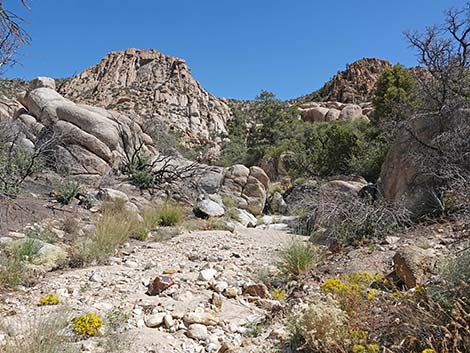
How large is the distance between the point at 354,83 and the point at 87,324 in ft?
146

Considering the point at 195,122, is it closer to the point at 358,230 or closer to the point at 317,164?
the point at 317,164

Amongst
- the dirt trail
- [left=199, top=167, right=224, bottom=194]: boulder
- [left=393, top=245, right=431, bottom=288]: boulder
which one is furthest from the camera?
[left=199, top=167, right=224, bottom=194]: boulder

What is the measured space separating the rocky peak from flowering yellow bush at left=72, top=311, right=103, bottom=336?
39.9 metres

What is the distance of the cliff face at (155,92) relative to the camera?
34.3 meters

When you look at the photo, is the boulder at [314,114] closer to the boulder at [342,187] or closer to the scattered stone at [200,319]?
the boulder at [342,187]

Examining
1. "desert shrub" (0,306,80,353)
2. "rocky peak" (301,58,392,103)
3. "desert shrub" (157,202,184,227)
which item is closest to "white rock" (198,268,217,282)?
"desert shrub" (0,306,80,353)

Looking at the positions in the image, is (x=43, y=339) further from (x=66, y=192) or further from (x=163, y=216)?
(x=66, y=192)

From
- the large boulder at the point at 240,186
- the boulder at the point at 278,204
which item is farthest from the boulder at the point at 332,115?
the large boulder at the point at 240,186

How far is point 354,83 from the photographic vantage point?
140 ft

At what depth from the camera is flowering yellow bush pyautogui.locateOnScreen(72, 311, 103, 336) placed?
112 inches

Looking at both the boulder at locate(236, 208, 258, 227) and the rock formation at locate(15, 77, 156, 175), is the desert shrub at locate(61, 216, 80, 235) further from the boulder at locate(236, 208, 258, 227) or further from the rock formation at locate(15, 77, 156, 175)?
the boulder at locate(236, 208, 258, 227)

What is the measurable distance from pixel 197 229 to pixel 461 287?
6690 millimetres

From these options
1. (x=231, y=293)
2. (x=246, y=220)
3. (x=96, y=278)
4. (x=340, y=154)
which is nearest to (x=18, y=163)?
(x=96, y=278)

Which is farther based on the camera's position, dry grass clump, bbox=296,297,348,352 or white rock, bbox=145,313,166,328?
white rock, bbox=145,313,166,328
